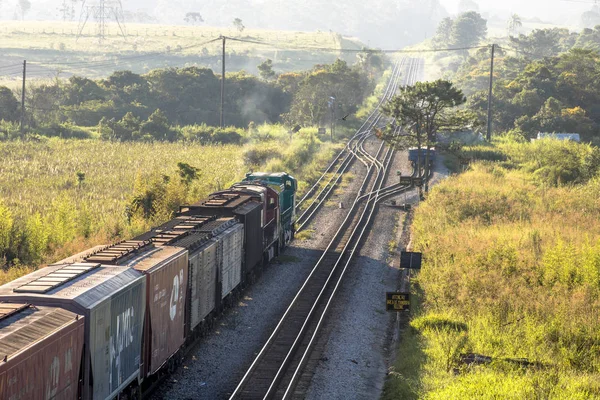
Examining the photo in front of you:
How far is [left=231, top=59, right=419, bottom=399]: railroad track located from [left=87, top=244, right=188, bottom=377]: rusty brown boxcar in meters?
2.11

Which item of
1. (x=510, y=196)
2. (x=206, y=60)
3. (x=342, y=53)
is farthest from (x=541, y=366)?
(x=342, y=53)

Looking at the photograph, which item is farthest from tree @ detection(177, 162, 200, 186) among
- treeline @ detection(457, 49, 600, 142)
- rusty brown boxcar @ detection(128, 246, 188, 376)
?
treeline @ detection(457, 49, 600, 142)

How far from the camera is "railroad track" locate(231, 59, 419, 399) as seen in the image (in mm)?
18797

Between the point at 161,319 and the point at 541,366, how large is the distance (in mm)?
9685

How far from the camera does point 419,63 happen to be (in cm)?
17725

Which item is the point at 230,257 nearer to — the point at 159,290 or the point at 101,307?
the point at 159,290

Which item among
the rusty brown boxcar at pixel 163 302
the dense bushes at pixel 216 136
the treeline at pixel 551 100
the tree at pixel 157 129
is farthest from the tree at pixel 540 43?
the rusty brown boxcar at pixel 163 302

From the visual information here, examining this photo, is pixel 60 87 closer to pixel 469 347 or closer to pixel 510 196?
pixel 510 196

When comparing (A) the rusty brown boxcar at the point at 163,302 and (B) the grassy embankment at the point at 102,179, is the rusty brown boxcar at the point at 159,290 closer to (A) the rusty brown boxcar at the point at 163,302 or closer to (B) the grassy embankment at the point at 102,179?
(A) the rusty brown boxcar at the point at 163,302

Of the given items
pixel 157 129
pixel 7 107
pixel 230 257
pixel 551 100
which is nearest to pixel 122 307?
pixel 230 257

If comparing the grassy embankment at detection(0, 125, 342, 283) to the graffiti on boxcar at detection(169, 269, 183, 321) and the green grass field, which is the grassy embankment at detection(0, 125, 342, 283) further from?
the green grass field

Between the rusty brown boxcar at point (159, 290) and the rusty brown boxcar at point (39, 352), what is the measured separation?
3422mm

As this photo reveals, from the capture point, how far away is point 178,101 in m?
83.3

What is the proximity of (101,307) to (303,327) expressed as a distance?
404 inches
